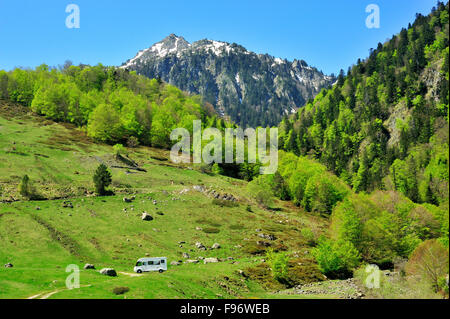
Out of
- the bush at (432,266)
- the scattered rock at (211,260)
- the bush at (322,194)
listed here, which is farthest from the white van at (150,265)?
the bush at (322,194)

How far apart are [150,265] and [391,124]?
170196mm

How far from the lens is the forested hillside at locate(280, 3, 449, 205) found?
429ft

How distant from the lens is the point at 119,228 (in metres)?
53.9

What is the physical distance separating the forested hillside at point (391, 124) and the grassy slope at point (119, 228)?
6524 cm

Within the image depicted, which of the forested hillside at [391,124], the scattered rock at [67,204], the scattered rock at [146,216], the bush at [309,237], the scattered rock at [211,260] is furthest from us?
the forested hillside at [391,124]

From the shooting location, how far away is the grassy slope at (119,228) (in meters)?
32.3

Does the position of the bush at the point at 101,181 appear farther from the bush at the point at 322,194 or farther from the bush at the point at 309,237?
the bush at the point at 322,194

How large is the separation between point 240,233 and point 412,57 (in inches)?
7048

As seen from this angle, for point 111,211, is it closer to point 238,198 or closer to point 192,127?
point 238,198

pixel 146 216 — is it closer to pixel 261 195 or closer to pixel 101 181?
pixel 101 181

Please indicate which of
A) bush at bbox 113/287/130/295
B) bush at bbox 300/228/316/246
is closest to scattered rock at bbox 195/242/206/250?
bush at bbox 300/228/316/246

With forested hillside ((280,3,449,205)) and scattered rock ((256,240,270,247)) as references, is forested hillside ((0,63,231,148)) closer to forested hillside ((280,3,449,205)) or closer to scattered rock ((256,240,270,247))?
forested hillside ((280,3,449,205))

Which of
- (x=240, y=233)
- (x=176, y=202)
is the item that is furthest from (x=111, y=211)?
(x=240, y=233)

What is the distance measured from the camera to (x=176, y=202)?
2822 inches
